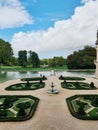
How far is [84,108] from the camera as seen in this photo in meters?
16.8

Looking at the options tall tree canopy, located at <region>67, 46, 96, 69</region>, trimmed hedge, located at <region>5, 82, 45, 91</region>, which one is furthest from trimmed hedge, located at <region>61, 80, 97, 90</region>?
tall tree canopy, located at <region>67, 46, 96, 69</region>

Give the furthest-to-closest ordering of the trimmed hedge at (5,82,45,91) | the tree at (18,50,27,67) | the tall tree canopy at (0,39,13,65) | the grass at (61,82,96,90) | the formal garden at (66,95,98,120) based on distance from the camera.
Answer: the tree at (18,50,27,67), the tall tree canopy at (0,39,13,65), the grass at (61,82,96,90), the trimmed hedge at (5,82,45,91), the formal garden at (66,95,98,120)

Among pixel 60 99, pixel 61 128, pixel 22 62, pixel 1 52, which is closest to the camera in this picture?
pixel 61 128

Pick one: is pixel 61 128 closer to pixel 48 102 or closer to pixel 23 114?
pixel 23 114

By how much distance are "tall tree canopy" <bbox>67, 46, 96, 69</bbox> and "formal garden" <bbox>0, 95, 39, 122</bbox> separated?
46740 mm

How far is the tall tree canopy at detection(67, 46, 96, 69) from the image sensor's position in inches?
2544

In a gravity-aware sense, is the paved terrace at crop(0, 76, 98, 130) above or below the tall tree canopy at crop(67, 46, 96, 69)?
below

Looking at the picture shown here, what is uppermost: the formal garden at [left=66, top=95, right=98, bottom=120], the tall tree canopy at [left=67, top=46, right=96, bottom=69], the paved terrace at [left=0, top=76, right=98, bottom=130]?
the tall tree canopy at [left=67, top=46, right=96, bottom=69]

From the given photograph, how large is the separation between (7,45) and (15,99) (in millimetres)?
43789

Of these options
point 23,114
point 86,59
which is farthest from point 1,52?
point 23,114

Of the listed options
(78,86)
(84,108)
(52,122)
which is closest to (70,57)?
(78,86)

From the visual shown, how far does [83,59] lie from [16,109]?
167ft

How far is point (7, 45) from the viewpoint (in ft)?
200

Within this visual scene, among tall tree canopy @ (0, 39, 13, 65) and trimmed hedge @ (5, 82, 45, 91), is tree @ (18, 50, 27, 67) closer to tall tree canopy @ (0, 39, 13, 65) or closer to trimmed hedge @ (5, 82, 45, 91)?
tall tree canopy @ (0, 39, 13, 65)
